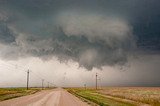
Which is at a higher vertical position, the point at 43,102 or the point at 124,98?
the point at 43,102

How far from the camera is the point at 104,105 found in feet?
107

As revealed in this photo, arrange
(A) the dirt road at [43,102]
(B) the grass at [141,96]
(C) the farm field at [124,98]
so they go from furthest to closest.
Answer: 1. (B) the grass at [141,96]
2. (C) the farm field at [124,98]
3. (A) the dirt road at [43,102]

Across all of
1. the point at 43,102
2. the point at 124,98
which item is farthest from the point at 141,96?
the point at 43,102

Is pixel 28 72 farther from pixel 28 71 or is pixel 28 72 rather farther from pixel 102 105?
pixel 102 105

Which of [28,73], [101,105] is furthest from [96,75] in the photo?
[101,105]

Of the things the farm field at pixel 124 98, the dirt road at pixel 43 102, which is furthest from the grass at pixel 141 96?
the dirt road at pixel 43 102

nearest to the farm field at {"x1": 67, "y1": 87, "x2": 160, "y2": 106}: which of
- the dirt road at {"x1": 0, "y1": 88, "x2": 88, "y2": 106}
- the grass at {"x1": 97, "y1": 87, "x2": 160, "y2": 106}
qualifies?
the grass at {"x1": 97, "y1": 87, "x2": 160, "y2": 106}

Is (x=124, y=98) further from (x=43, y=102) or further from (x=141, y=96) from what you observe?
(x=43, y=102)

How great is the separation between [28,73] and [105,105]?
104 metres

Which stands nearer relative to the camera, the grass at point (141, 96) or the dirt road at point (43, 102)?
the dirt road at point (43, 102)

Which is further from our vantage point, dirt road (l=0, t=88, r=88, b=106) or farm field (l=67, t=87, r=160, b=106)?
farm field (l=67, t=87, r=160, b=106)

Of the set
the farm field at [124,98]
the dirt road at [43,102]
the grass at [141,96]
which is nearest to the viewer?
the dirt road at [43,102]

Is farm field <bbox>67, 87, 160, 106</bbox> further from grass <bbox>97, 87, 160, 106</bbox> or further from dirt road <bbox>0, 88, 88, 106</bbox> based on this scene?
dirt road <bbox>0, 88, 88, 106</bbox>

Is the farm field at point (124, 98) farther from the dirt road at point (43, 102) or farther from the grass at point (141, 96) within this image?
the dirt road at point (43, 102)
